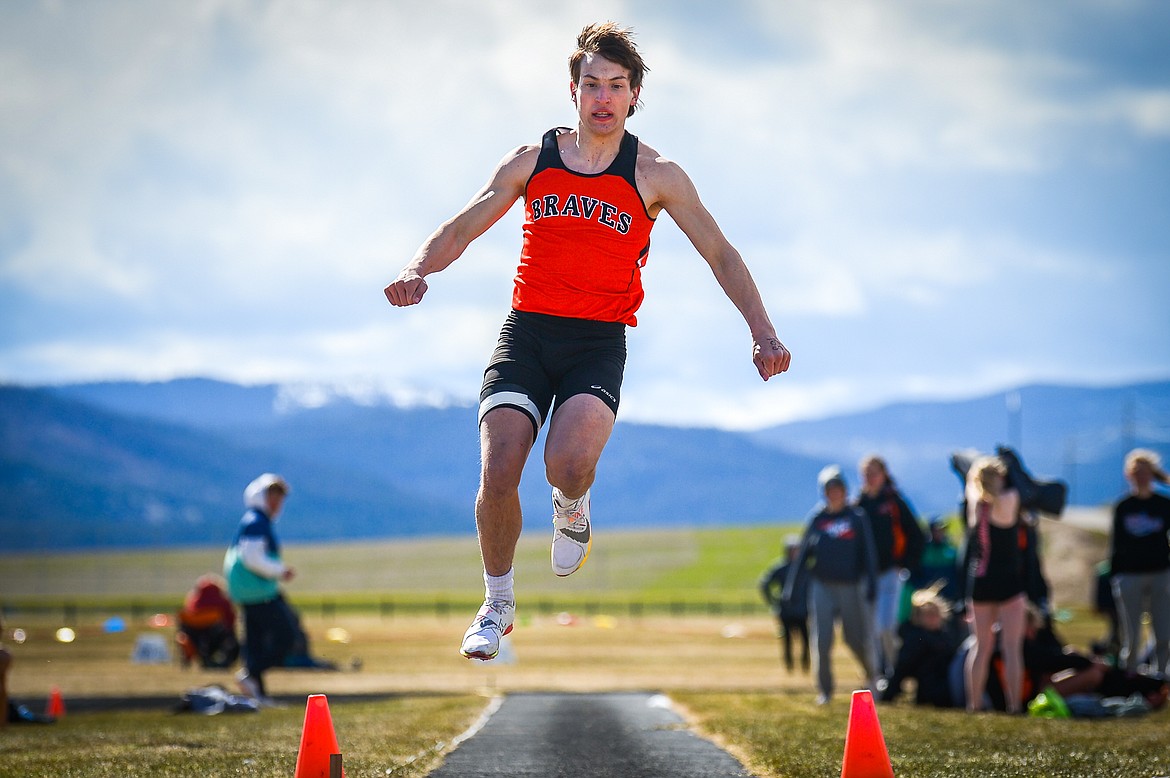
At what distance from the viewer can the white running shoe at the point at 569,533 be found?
24.5ft

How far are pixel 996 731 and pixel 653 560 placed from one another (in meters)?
140

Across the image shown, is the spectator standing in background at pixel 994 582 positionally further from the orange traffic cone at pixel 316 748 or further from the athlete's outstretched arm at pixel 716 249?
the orange traffic cone at pixel 316 748

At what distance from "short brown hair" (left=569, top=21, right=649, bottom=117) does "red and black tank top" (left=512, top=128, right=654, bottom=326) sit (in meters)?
0.33

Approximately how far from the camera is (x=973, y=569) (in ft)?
40.2

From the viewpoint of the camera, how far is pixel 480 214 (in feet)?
23.1

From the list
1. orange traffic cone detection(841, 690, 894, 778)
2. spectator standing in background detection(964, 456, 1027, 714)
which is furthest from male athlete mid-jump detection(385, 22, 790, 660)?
spectator standing in background detection(964, 456, 1027, 714)

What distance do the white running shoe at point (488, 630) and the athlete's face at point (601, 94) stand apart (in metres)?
2.58

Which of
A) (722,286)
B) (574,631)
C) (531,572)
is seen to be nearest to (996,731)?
(722,286)

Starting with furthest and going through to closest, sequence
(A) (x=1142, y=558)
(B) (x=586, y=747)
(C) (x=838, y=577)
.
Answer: (C) (x=838, y=577) → (A) (x=1142, y=558) → (B) (x=586, y=747)

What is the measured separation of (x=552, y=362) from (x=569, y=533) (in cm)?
107

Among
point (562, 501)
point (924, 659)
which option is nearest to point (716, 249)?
point (562, 501)

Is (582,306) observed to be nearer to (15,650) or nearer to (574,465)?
(574,465)

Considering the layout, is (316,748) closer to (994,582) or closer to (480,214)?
(480,214)

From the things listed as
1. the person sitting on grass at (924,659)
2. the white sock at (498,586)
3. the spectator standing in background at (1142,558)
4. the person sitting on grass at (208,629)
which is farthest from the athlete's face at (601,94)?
the person sitting on grass at (208,629)
